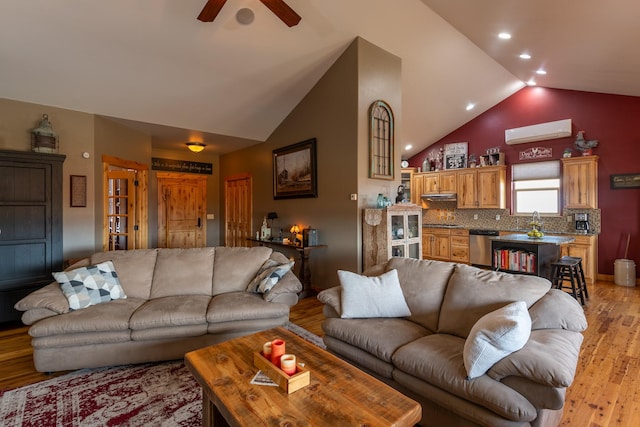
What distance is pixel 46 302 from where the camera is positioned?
8.30 feet

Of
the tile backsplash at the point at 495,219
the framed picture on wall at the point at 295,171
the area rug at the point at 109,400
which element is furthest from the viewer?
the tile backsplash at the point at 495,219

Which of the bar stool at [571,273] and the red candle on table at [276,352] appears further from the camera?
the bar stool at [571,273]

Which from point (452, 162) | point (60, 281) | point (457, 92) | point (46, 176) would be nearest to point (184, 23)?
point (46, 176)

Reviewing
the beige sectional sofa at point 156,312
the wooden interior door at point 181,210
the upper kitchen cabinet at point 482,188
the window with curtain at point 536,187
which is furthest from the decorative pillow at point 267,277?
the window with curtain at point 536,187

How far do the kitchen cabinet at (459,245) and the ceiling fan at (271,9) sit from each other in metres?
5.95

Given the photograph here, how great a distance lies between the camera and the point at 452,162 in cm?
772

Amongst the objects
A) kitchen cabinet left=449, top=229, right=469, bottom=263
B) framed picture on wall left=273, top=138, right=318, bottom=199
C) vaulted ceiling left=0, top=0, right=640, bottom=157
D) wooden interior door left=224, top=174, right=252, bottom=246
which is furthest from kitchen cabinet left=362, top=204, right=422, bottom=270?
wooden interior door left=224, top=174, right=252, bottom=246

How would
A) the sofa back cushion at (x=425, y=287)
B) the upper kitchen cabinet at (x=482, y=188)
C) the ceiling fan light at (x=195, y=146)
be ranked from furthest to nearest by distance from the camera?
the upper kitchen cabinet at (x=482, y=188) → the ceiling fan light at (x=195, y=146) → the sofa back cushion at (x=425, y=287)

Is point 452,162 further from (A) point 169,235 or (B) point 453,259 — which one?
(A) point 169,235

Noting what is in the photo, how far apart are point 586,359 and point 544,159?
4880 millimetres

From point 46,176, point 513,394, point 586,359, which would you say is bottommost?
point 586,359

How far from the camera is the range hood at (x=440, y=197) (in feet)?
25.1

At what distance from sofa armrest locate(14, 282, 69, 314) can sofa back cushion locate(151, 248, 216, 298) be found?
0.71 metres

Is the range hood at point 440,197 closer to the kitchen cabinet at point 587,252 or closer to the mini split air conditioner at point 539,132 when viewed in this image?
the mini split air conditioner at point 539,132
